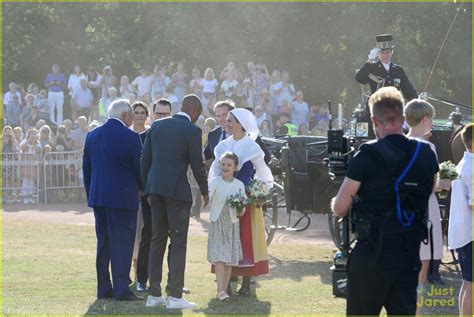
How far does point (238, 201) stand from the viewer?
423 inches

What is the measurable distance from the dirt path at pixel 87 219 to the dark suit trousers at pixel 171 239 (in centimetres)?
534

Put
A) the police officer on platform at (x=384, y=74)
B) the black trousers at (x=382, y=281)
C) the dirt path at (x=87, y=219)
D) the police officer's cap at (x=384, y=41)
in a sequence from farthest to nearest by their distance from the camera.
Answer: the dirt path at (x=87, y=219)
the police officer's cap at (x=384, y=41)
the police officer on platform at (x=384, y=74)
the black trousers at (x=382, y=281)

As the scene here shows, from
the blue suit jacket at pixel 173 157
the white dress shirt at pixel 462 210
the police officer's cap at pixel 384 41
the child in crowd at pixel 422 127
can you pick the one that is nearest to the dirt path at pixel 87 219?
the police officer's cap at pixel 384 41

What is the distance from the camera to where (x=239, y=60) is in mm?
31875

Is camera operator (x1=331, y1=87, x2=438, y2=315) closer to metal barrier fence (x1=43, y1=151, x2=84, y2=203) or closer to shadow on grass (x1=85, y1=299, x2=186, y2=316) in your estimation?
shadow on grass (x1=85, y1=299, x2=186, y2=316)

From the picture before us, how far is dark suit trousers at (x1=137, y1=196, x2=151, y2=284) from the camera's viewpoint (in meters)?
11.5

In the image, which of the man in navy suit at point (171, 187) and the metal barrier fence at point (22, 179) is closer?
the man in navy suit at point (171, 187)

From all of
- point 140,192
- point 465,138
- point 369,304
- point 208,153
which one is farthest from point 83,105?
point 369,304

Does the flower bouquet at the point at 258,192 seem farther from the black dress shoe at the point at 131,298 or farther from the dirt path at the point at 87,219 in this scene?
the dirt path at the point at 87,219

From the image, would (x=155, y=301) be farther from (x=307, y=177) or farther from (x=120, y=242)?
(x=307, y=177)

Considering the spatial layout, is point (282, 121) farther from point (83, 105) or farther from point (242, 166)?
point (242, 166)

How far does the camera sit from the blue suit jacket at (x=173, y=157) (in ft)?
33.4

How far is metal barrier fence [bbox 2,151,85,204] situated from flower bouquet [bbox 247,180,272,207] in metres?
13.2

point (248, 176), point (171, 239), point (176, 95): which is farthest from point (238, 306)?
point (176, 95)
